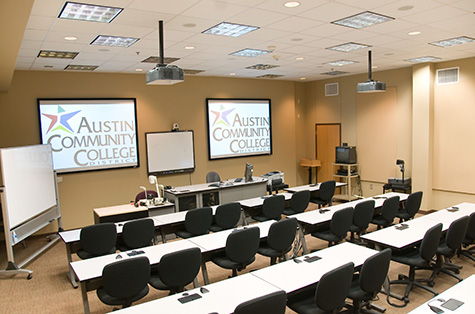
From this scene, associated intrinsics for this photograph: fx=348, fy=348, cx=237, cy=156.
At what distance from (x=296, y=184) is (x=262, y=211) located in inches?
199

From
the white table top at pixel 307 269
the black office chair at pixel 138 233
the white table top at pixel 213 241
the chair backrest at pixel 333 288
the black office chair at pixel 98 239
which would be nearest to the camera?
the chair backrest at pixel 333 288

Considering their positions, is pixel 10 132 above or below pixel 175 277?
above

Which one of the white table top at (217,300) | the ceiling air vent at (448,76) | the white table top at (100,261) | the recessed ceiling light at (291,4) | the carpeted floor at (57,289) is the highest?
the recessed ceiling light at (291,4)

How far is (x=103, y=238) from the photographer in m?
4.59

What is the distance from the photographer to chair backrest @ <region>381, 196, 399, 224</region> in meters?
5.69

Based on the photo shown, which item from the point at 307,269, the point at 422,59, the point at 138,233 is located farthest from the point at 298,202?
the point at 422,59

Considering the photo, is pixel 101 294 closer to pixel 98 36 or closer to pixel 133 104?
pixel 98 36

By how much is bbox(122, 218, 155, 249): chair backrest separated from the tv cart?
20.7ft

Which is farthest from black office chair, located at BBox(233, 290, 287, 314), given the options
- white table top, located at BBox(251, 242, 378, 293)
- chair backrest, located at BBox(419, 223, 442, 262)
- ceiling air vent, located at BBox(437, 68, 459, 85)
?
ceiling air vent, located at BBox(437, 68, 459, 85)

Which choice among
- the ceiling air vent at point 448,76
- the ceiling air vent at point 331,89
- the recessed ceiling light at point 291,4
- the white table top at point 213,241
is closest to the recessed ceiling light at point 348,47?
the recessed ceiling light at point 291,4

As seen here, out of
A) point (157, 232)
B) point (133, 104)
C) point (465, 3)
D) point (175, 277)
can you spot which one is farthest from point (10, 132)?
point (465, 3)

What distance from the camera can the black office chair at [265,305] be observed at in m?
2.36

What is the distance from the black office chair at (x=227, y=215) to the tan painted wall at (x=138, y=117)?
3.54 meters

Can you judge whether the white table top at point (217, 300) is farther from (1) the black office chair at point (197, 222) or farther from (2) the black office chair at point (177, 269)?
(1) the black office chair at point (197, 222)
